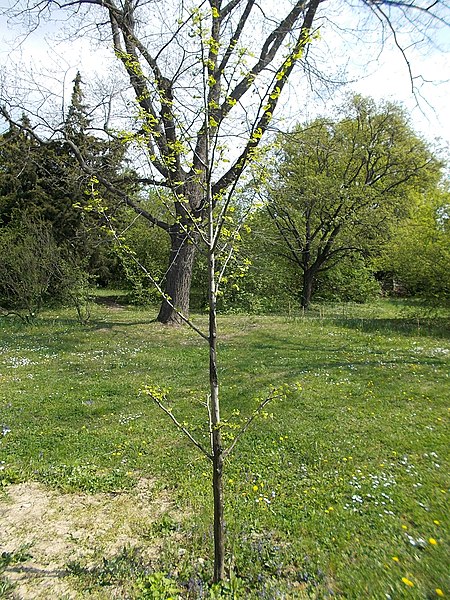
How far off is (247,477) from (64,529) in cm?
171

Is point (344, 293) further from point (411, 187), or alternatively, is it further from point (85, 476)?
point (85, 476)

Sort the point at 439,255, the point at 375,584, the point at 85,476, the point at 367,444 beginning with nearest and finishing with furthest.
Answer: the point at 375,584, the point at 85,476, the point at 367,444, the point at 439,255

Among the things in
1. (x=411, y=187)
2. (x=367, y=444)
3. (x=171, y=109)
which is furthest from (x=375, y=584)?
(x=411, y=187)

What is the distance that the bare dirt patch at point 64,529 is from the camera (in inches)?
103

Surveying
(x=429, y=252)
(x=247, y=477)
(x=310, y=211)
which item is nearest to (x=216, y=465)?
(x=247, y=477)

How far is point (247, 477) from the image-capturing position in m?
3.90

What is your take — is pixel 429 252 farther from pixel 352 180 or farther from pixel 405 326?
pixel 352 180

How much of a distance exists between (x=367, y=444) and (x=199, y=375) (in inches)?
143

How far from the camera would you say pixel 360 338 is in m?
10.5

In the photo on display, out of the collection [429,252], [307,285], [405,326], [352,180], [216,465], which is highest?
[352,180]

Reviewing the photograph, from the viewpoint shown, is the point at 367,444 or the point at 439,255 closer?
the point at 367,444

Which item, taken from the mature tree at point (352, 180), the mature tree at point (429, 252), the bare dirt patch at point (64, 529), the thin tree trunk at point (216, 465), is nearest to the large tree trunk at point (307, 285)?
the mature tree at point (352, 180)

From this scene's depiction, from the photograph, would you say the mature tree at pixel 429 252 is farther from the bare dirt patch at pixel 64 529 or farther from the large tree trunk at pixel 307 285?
the bare dirt patch at pixel 64 529

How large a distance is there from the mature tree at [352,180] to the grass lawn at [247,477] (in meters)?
12.6
